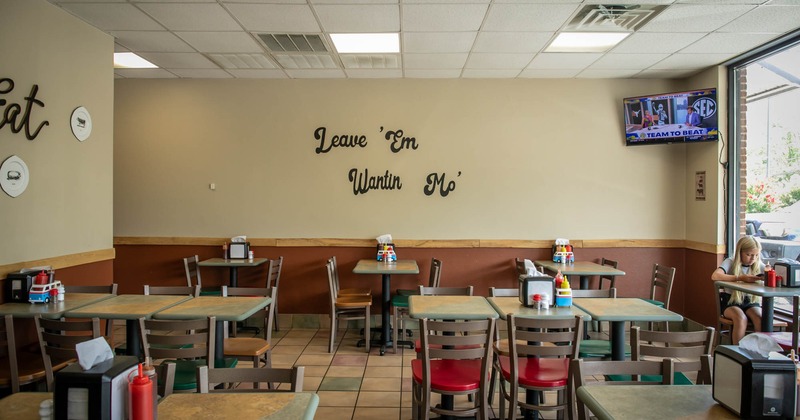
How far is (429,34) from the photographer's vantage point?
494 cm

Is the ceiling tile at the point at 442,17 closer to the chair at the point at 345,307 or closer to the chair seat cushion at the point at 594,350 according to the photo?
the chair at the point at 345,307

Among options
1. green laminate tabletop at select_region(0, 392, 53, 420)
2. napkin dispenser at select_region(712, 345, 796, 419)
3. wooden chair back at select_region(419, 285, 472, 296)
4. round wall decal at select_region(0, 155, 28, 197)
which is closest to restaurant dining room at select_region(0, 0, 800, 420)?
round wall decal at select_region(0, 155, 28, 197)

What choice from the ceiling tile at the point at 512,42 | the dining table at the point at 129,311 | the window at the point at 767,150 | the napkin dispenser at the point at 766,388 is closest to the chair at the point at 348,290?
the dining table at the point at 129,311

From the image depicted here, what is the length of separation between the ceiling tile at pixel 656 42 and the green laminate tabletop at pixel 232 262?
15.2 ft

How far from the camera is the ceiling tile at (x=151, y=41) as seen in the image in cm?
497

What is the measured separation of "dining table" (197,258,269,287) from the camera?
583 centimetres

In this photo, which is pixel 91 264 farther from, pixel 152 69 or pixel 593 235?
pixel 593 235

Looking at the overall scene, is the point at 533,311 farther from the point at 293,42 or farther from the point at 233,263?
the point at 233,263

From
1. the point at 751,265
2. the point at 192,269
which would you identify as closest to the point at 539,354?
the point at 751,265

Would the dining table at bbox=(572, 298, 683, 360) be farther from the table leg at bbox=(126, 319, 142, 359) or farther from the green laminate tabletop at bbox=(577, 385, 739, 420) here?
the table leg at bbox=(126, 319, 142, 359)

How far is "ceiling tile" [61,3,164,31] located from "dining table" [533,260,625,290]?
15.4 feet

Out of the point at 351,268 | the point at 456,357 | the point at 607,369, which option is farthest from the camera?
the point at 351,268

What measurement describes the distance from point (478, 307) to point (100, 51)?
170 inches

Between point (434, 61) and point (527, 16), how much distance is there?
1522 millimetres
